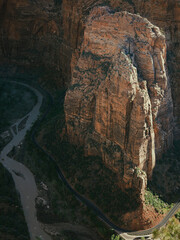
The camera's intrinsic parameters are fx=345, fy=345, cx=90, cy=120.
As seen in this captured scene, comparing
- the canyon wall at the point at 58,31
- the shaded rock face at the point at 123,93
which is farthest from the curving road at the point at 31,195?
the canyon wall at the point at 58,31

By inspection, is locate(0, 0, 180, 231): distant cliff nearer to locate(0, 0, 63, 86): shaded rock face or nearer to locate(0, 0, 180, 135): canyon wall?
locate(0, 0, 180, 135): canyon wall

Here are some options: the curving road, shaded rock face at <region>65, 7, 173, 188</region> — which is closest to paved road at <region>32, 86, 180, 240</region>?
the curving road

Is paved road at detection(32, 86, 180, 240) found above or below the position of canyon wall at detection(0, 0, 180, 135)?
below

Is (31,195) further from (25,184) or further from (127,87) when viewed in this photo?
(127,87)

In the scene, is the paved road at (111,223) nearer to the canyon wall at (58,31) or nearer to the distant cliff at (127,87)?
the distant cliff at (127,87)

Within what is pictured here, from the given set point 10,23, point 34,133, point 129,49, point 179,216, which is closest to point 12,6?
point 10,23

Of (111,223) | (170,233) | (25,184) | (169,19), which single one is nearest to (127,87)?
(170,233)
